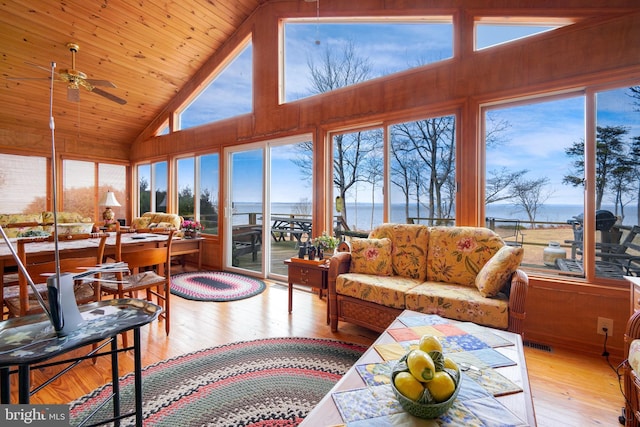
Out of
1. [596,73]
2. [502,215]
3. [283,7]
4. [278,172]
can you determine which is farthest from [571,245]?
[283,7]

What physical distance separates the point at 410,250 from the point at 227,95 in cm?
438

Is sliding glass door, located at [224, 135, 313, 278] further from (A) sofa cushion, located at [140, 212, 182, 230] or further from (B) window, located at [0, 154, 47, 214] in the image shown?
(B) window, located at [0, 154, 47, 214]

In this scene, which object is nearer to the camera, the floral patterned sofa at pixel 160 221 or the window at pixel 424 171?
the window at pixel 424 171

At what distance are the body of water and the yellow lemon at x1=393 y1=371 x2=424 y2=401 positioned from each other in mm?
2585

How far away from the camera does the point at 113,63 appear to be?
4.84 meters

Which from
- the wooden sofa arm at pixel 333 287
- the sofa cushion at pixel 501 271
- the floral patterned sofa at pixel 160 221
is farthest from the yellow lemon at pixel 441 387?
the floral patterned sofa at pixel 160 221

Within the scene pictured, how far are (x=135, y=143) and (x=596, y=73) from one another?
8.28 meters

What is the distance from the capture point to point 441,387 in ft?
3.15

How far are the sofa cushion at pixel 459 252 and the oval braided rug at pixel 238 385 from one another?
1.07 metres

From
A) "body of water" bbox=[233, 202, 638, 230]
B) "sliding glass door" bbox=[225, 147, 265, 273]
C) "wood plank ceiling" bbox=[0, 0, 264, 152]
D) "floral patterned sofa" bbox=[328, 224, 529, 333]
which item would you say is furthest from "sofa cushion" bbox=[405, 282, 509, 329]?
"wood plank ceiling" bbox=[0, 0, 264, 152]

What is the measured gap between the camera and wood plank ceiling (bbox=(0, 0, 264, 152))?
4.02 m

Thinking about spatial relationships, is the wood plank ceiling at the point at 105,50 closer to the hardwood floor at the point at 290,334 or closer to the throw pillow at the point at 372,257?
the hardwood floor at the point at 290,334

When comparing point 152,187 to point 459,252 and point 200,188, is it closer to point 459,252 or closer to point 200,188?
point 200,188

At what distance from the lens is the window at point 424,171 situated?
3.25 metres
